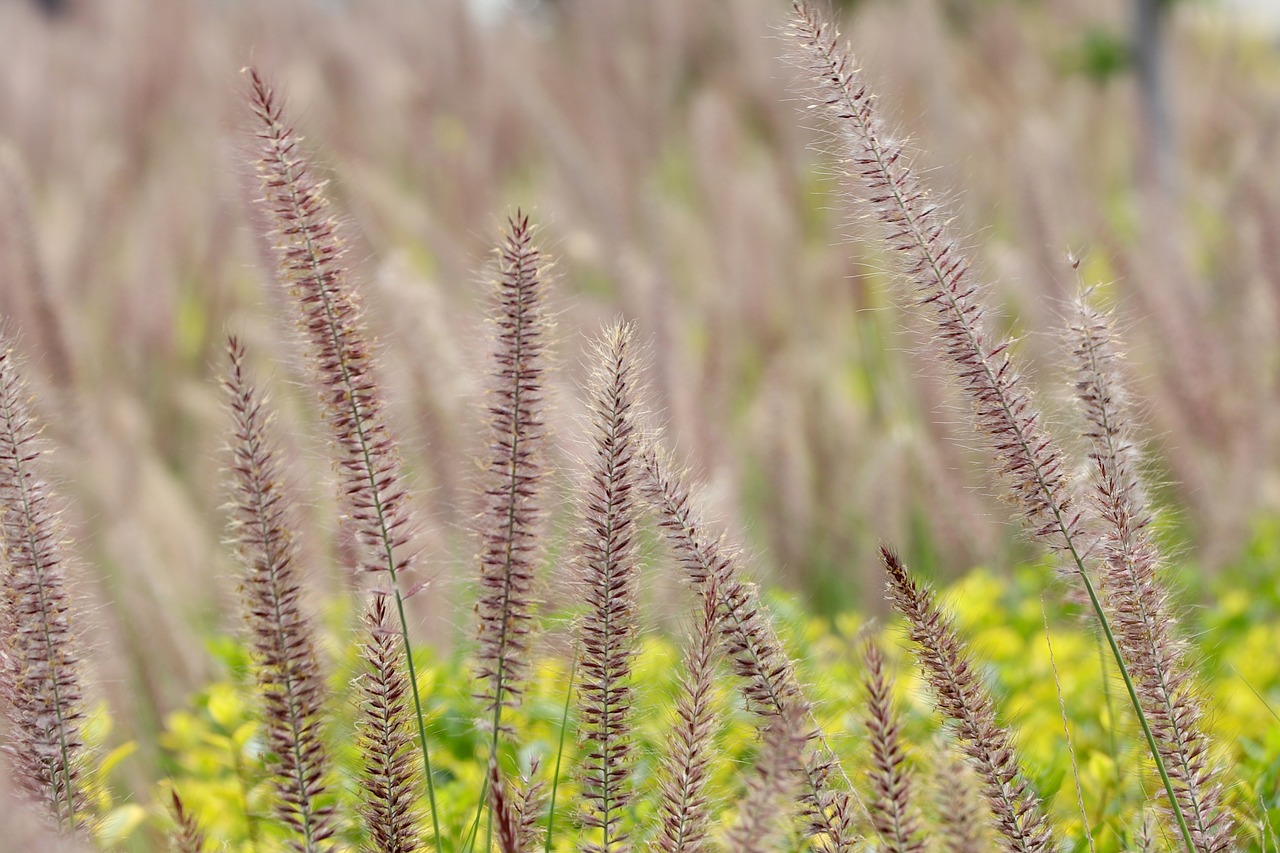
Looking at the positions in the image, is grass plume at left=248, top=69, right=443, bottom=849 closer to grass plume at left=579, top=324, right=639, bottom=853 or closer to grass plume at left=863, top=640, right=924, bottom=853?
grass plume at left=579, top=324, right=639, bottom=853

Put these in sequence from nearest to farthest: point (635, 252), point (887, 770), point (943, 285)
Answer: point (887, 770), point (943, 285), point (635, 252)

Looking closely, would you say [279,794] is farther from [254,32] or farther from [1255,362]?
[254,32]

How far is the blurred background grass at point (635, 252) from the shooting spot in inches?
107

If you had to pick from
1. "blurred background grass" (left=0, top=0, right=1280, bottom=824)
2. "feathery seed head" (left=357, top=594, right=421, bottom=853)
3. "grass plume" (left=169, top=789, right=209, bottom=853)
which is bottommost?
"blurred background grass" (left=0, top=0, right=1280, bottom=824)

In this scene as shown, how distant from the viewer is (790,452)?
3115 millimetres

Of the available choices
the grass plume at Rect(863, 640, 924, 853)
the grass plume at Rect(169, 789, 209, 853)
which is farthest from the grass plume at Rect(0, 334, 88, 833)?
the grass plume at Rect(863, 640, 924, 853)

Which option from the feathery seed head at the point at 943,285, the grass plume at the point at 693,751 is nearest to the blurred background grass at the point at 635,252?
the feathery seed head at the point at 943,285

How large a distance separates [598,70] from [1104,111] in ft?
8.50

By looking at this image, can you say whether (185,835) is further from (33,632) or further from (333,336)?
(333,336)

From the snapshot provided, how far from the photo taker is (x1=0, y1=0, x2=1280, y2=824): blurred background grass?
271cm

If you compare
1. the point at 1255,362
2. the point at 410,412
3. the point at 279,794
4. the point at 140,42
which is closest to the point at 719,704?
the point at 279,794

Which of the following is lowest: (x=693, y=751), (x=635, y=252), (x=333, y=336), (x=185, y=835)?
(x=635, y=252)

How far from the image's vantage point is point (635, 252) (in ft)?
12.6

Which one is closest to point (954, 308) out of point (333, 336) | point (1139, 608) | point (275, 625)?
point (1139, 608)
